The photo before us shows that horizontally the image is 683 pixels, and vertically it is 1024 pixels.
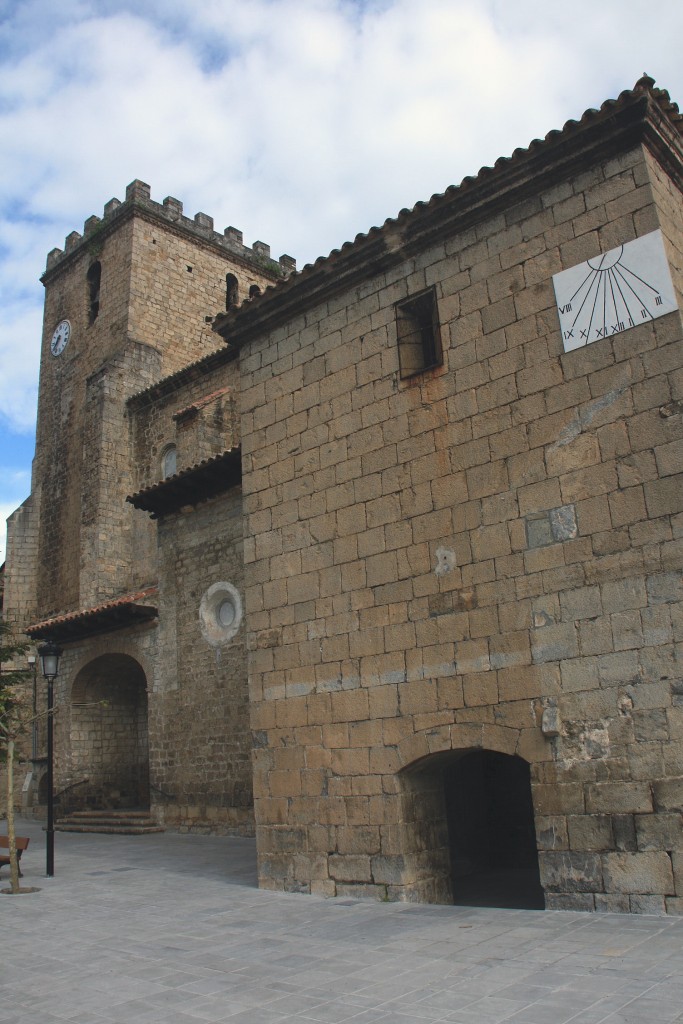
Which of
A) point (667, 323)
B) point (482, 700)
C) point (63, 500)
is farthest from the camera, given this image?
point (63, 500)

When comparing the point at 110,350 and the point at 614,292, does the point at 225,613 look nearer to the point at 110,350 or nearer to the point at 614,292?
the point at 614,292

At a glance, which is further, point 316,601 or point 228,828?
point 228,828

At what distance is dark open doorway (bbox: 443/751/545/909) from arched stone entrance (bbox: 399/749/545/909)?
0.01 meters

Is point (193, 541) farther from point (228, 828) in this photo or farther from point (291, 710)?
point (291, 710)

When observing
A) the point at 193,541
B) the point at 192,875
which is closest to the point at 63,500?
the point at 193,541

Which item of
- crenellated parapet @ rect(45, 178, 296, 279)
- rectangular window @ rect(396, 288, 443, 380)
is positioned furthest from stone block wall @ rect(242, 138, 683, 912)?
crenellated parapet @ rect(45, 178, 296, 279)

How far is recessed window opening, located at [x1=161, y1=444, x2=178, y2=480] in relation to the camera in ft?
69.0

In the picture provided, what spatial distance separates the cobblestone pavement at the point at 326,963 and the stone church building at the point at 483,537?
0.72 m

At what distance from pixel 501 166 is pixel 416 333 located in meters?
1.82

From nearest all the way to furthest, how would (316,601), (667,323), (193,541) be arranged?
1. (667,323)
2. (316,601)
3. (193,541)

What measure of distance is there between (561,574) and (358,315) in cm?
385

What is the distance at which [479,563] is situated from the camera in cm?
743

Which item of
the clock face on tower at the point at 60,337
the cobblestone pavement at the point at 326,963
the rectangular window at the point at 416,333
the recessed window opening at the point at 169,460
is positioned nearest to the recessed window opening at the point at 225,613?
the cobblestone pavement at the point at 326,963

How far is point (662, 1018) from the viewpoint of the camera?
3975 mm
